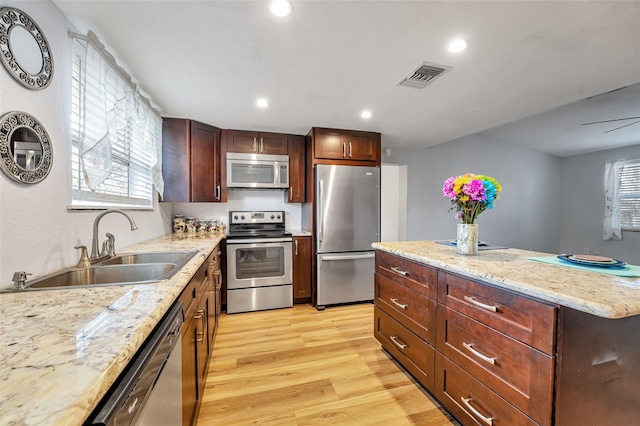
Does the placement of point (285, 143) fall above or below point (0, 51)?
above

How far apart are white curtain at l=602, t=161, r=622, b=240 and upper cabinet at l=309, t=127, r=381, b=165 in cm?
560

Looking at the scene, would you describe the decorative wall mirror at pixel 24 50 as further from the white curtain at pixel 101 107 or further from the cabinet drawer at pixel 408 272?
the cabinet drawer at pixel 408 272

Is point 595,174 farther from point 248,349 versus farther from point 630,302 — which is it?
point 248,349

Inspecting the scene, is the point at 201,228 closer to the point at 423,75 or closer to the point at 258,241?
the point at 258,241

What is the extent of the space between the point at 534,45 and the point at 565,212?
668cm

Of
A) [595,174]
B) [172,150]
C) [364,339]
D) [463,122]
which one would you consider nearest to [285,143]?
[172,150]

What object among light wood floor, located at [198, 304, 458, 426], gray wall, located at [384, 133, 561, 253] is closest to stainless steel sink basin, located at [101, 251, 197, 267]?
light wood floor, located at [198, 304, 458, 426]

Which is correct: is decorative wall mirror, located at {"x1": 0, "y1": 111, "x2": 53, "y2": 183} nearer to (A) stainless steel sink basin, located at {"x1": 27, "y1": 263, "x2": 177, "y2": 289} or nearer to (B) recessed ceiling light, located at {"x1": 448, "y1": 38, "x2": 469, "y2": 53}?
(A) stainless steel sink basin, located at {"x1": 27, "y1": 263, "x2": 177, "y2": 289}

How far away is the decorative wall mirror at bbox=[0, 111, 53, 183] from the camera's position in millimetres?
998

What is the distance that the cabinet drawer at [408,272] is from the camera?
157cm

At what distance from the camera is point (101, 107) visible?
1.57 meters

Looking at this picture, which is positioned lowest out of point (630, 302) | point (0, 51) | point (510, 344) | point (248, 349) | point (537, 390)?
point (248, 349)

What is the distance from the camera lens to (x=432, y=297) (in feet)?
5.09

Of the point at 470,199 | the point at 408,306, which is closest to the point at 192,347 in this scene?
the point at 408,306
